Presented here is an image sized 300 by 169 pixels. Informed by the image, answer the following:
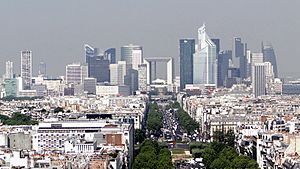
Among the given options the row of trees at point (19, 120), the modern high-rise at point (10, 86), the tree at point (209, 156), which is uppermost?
the modern high-rise at point (10, 86)

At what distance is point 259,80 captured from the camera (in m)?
176

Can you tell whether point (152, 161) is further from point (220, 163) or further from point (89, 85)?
point (89, 85)

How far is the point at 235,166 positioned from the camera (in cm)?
4638

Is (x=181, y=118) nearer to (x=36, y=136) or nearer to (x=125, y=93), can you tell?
(x=36, y=136)

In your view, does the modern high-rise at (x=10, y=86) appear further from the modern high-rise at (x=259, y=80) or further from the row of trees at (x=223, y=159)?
the row of trees at (x=223, y=159)

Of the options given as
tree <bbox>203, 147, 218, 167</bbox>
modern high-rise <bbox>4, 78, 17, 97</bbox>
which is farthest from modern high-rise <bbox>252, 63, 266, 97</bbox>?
tree <bbox>203, 147, 218, 167</bbox>

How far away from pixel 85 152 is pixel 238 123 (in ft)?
119

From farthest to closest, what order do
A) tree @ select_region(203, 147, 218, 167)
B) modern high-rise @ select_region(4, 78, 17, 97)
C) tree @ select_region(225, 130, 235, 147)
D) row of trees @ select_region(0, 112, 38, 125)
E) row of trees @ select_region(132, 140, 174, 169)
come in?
1. modern high-rise @ select_region(4, 78, 17, 97)
2. row of trees @ select_region(0, 112, 38, 125)
3. tree @ select_region(225, 130, 235, 147)
4. tree @ select_region(203, 147, 218, 167)
5. row of trees @ select_region(132, 140, 174, 169)

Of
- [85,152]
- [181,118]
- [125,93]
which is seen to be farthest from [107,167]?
[125,93]

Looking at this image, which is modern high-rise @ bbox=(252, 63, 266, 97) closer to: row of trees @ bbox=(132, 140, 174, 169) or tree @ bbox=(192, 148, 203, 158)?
tree @ bbox=(192, 148, 203, 158)

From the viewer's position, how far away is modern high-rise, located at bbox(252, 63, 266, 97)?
6811 inches

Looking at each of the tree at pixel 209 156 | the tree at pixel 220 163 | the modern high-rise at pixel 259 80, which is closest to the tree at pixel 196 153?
the tree at pixel 209 156

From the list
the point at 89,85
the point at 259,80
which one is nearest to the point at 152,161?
the point at 259,80

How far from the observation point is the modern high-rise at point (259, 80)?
173 metres
